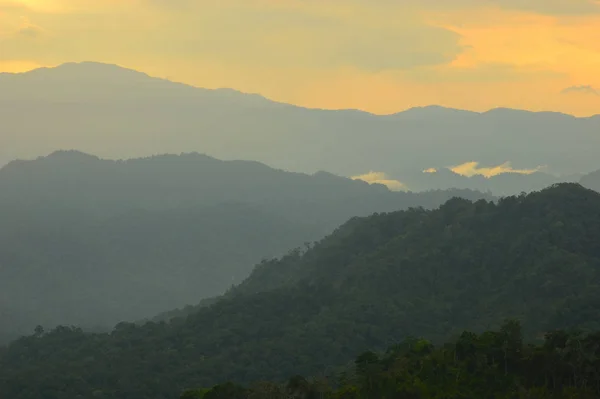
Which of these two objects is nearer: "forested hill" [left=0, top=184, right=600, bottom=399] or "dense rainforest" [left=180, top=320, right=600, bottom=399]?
"dense rainforest" [left=180, top=320, right=600, bottom=399]

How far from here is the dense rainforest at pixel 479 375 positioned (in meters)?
57.5

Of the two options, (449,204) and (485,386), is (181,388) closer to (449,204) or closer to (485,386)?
(485,386)

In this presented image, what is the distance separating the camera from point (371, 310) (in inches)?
3905

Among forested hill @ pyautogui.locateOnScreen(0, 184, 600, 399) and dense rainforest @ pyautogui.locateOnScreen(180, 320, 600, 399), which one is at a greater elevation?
forested hill @ pyautogui.locateOnScreen(0, 184, 600, 399)

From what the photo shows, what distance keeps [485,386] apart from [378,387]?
6669mm

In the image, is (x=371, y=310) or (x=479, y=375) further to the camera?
(x=371, y=310)

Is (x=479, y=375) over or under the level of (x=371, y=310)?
under

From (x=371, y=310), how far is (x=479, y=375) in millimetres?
39015

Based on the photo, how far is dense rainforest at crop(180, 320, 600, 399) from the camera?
189ft

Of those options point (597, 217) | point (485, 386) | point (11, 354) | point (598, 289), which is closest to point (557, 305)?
point (598, 289)

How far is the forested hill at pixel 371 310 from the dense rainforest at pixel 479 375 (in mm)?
20539

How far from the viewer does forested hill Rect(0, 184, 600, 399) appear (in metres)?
86.5

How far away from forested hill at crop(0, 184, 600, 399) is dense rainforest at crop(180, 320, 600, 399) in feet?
67.4

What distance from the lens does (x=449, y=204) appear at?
120812mm
